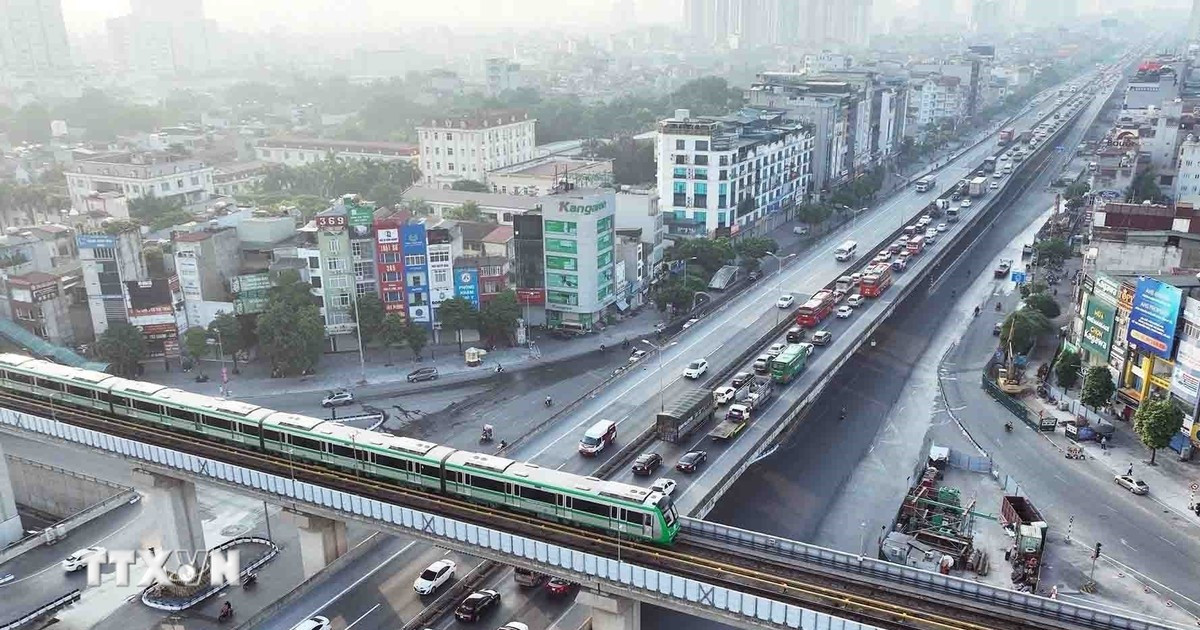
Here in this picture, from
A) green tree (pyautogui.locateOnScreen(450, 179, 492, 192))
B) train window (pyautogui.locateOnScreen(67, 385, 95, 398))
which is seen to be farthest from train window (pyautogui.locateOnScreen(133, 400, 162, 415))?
green tree (pyautogui.locateOnScreen(450, 179, 492, 192))

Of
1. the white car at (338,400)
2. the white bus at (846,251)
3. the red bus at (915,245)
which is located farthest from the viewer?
the red bus at (915,245)

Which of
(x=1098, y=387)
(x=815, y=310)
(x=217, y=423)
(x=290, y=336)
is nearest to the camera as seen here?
(x=217, y=423)

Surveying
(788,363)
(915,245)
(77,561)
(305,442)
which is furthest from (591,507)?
(915,245)

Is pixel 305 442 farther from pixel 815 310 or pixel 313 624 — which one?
pixel 815 310

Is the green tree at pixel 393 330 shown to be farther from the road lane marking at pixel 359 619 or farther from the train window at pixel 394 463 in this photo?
the road lane marking at pixel 359 619

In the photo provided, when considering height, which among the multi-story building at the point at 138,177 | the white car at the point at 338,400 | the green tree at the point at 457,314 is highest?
the multi-story building at the point at 138,177

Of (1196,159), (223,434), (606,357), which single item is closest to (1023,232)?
(1196,159)

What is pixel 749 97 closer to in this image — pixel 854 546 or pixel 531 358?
pixel 531 358

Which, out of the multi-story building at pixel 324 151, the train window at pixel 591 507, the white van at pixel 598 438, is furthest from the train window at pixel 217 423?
the multi-story building at pixel 324 151

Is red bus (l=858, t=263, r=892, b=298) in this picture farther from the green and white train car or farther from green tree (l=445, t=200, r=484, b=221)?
the green and white train car
